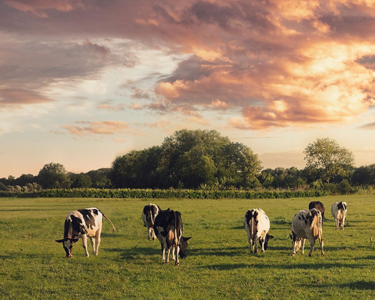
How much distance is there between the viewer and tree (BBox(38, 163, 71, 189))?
125 meters

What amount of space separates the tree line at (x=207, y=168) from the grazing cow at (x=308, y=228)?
71.7 metres

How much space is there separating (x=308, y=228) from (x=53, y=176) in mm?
121592

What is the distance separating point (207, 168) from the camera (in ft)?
306

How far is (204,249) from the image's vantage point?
18.0m

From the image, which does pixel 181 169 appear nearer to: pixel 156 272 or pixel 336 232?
pixel 336 232

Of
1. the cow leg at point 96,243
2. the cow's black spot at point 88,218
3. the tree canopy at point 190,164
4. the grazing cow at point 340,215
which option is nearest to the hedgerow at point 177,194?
the tree canopy at point 190,164

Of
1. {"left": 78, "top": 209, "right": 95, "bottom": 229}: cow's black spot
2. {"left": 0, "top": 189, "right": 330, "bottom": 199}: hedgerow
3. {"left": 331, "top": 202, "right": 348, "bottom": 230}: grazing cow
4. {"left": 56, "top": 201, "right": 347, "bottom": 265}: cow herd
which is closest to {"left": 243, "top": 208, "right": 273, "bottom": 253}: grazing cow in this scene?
{"left": 56, "top": 201, "right": 347, "bottom": 265}: cow herd

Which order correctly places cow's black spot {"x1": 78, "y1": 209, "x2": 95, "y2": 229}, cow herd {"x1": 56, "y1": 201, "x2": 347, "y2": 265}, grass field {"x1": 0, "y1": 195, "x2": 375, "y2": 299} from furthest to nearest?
1. cow's black spot {"x1": 78, "y1": 209, "x2": 95, "y2": 229}
2. cow herd {"x1": 56, "y1": 201, "x2": 347, "y2": 265}
3. grass field {"x1": 0, "y1": 195, "x2": 375, "y2": 299}

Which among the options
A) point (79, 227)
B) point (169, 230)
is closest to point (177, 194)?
point (79, 227)

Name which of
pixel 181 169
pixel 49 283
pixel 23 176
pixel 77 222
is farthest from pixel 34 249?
pixel 23 176

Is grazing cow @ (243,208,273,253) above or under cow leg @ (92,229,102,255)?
above

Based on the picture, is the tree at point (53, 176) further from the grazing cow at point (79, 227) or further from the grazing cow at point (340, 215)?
the grazing cow at point (79, 227)

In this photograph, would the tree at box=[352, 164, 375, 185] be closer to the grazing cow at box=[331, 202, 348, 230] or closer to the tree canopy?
the tree canopy

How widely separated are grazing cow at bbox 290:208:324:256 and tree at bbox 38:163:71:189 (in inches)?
4571
